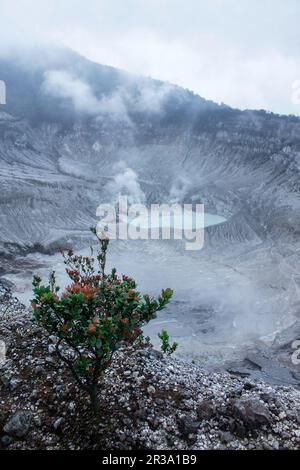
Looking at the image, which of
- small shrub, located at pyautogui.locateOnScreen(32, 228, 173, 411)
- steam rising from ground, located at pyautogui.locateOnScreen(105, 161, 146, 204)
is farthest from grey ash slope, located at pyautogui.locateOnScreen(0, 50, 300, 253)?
small shrub, located at pyautogui.locateOnScreen(32, 228, 173, 411)

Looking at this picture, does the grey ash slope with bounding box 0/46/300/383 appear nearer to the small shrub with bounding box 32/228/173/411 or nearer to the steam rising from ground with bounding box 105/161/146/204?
the steam rising from ground with bounding box 105/161/146/204

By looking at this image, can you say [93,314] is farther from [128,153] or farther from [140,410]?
[128,153]

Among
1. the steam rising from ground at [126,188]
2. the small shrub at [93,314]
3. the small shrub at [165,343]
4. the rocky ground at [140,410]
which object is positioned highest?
the steam rising from ground at [126,188]

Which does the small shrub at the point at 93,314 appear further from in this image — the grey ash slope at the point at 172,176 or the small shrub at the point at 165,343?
the grey ash slope at the point at 172,176

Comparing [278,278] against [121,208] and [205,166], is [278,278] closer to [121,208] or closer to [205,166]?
[121,208]

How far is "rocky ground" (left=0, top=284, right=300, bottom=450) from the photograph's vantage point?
8461mm

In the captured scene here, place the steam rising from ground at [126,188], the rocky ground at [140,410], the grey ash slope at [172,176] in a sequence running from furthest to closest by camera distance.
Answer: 1. the steam rising from ground at [126,188]
2. the grey ash slope at [172,176]
3. the rocky ground at [140,410]

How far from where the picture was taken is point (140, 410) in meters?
9.00

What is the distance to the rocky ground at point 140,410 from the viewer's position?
27.8 ft

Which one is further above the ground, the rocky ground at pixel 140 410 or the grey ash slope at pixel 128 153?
the grey ash slope at pixel 128 153

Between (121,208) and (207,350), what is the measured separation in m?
39.3

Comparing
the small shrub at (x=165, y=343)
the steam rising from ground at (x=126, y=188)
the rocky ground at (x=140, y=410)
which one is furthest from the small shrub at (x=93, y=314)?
the steam rising from ground at (x=126, y=188)

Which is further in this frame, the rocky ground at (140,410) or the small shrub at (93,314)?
the rocky ground at (140,410)

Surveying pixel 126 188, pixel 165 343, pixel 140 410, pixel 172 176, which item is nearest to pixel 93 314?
pixel 140 410
